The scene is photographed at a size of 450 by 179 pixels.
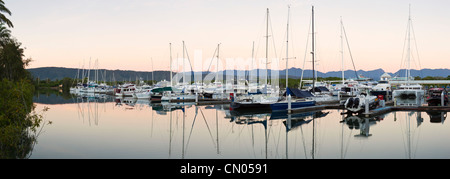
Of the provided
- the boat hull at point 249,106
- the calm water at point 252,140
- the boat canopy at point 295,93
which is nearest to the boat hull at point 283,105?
the boat hull at point 249,106

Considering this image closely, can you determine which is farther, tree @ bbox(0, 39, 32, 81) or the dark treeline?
tree @ bbox(0, 39, 32, 81)

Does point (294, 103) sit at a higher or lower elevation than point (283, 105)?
higher

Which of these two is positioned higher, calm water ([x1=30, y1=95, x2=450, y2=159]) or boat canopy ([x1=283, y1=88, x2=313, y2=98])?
boat canopy ([x1=283, y1=88, x2=313, y2=98])

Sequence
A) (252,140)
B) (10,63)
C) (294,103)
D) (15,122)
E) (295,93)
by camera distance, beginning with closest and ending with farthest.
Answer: (15,122), (252,140), (10,63), (294,103), (295,93)

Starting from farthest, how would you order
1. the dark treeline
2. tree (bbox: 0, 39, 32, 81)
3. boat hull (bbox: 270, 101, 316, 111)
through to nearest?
1. boat hull (bbox: 270, 101, 316, 111)
2. tree (bbox: 0, 39, 32, 81)
3. the dark treeline

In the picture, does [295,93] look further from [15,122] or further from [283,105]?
[15,122]

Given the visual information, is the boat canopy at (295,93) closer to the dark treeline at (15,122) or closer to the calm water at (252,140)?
the calm water at (252,140)

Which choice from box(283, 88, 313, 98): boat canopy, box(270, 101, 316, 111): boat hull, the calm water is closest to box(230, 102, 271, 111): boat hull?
box(270, 101, 316, 111): boat hull

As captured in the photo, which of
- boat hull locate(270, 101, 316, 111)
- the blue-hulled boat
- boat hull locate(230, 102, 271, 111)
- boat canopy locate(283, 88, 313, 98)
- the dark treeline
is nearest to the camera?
the dark treeline

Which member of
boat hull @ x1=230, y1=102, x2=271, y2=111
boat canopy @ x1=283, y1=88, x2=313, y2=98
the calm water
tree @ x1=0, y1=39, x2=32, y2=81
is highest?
tree @ x1=0, y1=39, x2=32, y2=81

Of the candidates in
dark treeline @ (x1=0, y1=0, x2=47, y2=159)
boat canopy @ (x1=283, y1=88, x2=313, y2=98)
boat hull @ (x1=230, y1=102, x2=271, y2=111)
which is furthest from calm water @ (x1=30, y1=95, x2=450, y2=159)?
boat canopy @ (x1=283, y1=88, x2=313, y2=98)

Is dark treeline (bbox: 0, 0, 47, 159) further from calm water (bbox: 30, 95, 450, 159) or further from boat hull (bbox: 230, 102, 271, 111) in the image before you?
boat hull (bbox: 230, 102, 271, 111)

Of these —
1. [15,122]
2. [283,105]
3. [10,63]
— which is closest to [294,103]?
[283,105]
